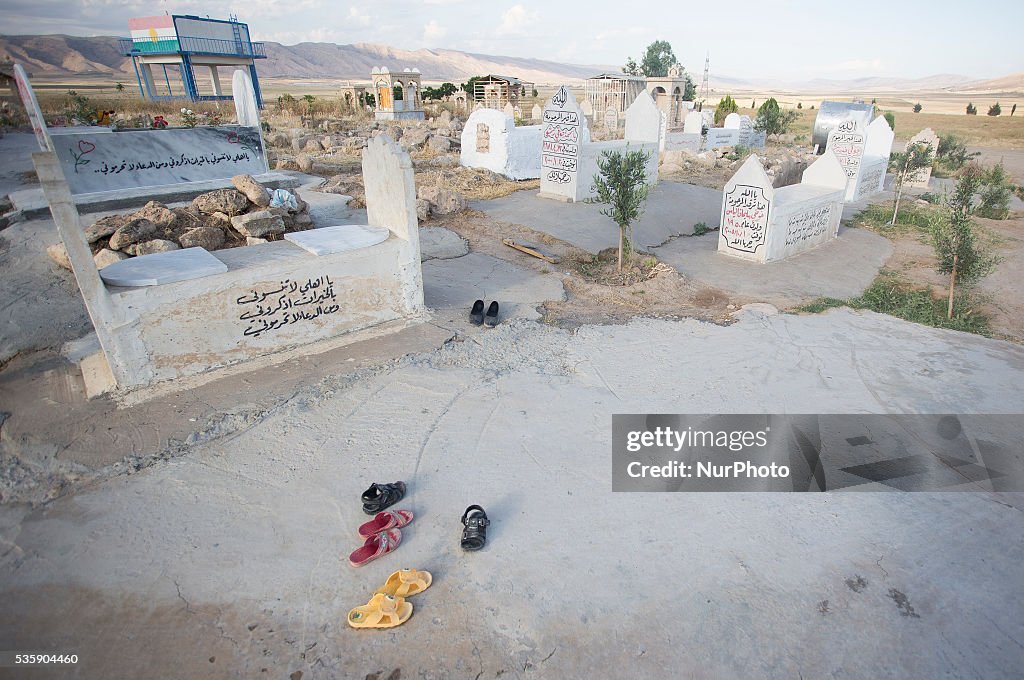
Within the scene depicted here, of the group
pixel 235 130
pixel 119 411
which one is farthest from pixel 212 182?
pixel 119 411

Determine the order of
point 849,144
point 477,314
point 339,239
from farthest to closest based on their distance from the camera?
point 849,144, point 477,314, point 339,239

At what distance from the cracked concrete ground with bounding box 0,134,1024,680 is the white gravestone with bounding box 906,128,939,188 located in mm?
17156

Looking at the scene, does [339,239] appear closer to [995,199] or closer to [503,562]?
[503,562]

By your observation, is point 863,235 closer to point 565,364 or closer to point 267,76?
point 565,364

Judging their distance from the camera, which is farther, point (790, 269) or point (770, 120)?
point (770, 120)

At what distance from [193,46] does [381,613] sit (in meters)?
46.1

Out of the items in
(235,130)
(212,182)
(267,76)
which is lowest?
(212,182)

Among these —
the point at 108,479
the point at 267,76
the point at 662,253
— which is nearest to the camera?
the point at 108,479

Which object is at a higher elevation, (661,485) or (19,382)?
(19,382)

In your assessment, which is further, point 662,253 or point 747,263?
point 662,253

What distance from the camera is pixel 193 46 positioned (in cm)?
3769

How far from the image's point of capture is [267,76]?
6014 inches

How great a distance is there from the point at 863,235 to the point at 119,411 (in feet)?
50.1

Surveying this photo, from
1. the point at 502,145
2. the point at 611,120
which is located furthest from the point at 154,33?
the point at 502,145
